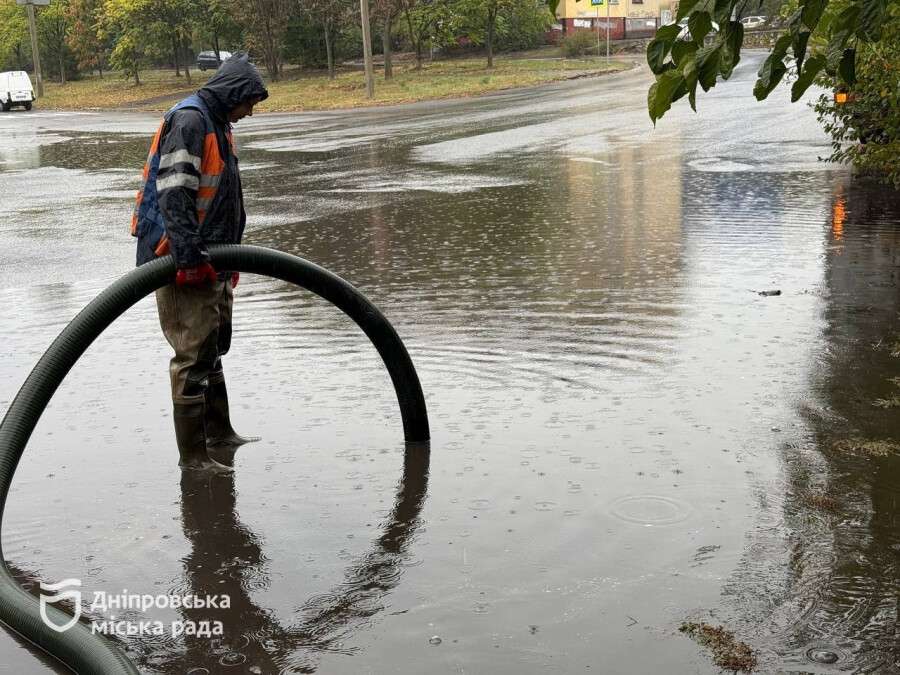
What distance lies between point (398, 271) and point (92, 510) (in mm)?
5155

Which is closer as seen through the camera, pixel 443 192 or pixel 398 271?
pixel 398 271

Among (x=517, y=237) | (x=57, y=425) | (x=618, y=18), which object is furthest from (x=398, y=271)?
(x=618, y=18)

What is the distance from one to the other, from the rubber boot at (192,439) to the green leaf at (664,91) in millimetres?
2992

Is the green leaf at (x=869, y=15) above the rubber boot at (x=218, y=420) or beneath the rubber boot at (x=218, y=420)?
above

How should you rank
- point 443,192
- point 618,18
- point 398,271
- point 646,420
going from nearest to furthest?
point 646,420 < point 398,271 < point 443,192 < point 618,18

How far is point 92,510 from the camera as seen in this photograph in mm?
4785

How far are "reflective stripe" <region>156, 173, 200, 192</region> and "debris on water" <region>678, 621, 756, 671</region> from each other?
2.71 metres

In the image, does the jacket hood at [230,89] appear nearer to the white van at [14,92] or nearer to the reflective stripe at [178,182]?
the reflective stripe at [178,182]

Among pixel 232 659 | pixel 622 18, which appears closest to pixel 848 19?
pixel 232 659

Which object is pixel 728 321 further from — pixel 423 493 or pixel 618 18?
pixel 618 18

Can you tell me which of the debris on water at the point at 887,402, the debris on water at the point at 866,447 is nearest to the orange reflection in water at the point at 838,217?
Answer: the debris on water at the point at 887,402

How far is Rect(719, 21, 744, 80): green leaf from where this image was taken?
281 cm

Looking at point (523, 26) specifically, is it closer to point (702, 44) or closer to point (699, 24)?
point (702, 44)

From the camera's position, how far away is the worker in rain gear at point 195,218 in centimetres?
483
